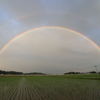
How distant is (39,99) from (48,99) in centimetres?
57

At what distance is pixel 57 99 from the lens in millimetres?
11367

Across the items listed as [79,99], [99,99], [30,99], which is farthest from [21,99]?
[99,99]

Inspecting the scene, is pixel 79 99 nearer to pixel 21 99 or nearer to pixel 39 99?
pixel 39 99

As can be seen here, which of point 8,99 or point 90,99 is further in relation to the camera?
point 8,99

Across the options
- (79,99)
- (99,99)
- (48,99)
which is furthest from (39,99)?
(99,99)

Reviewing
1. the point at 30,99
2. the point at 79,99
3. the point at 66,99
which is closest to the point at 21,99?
the point at 30,99

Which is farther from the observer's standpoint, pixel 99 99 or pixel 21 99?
pixel 21 99

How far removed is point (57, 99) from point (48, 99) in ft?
1.79

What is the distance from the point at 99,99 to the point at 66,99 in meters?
1.91

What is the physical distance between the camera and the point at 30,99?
11680 mm

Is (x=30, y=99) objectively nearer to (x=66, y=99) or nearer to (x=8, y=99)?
(x=8, y=99)

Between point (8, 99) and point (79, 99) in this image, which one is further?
point (8, 99)

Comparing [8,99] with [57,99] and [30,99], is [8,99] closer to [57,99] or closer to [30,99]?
[30,99]

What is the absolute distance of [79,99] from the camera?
36.3 feet
